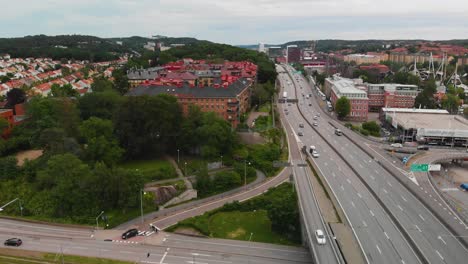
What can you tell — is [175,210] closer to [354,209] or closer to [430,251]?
[354,209]

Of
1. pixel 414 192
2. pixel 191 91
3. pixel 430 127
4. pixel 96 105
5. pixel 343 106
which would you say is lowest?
pixel 414 192

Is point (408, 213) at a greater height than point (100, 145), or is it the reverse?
point (100, 145)

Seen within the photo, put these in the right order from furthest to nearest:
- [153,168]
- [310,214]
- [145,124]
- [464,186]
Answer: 1. [464,186]
2. [145,124]
3. [153,168]
4. [310,214]

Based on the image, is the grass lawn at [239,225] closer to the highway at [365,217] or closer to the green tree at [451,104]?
the highway at [365,217]

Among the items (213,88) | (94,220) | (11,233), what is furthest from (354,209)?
(213,88)

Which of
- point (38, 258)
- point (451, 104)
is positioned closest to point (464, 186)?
point (451, 104)

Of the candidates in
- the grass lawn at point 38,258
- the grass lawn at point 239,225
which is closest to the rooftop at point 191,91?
the grass lawn at point 239,225

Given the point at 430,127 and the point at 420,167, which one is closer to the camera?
the point at 420,167

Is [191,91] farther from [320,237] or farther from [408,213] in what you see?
[320,237]
